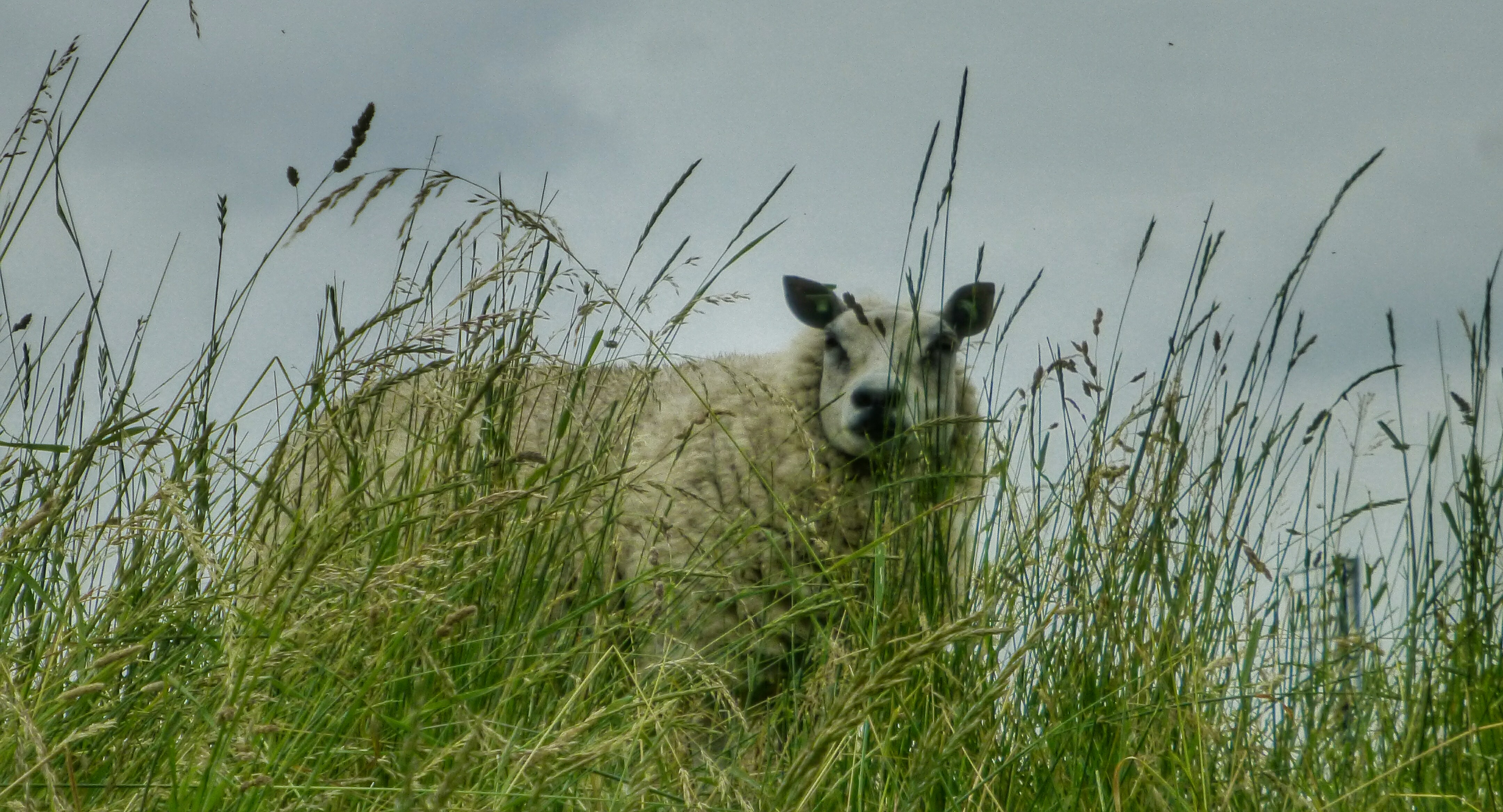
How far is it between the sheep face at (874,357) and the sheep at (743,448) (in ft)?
0.04

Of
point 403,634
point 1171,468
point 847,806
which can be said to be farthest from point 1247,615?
point 403,634

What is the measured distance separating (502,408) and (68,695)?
5.26ft

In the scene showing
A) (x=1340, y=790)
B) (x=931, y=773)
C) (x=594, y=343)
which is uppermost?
(x=594, y=343)

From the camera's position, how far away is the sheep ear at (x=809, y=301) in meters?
5.70

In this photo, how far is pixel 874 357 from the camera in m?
5.26

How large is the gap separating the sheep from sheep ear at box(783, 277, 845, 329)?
0.04 feet

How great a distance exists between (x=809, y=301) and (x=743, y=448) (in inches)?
52.9

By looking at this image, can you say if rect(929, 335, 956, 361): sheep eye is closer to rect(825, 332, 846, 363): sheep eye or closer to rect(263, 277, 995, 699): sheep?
rect(263, 277, 995, 699): sheep

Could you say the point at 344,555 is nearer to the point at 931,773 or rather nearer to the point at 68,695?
the point at 68,695

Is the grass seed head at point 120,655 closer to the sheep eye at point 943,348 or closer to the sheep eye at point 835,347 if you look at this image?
the sheep eye at point 943,348

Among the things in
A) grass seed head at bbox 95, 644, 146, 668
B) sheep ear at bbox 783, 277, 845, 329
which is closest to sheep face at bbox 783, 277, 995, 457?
sheep ear at bbox 783, 277, 845, 329

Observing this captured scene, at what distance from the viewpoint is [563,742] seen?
1215 millimetres

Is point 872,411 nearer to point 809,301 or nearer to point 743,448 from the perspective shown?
point 743,448

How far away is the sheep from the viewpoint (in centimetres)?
244
